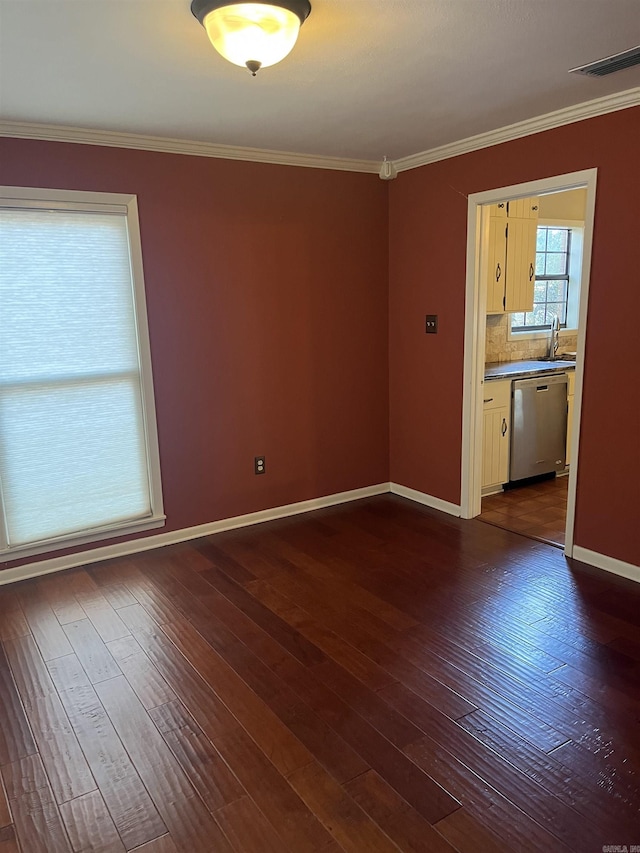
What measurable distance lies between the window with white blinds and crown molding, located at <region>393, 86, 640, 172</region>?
1.89 meters

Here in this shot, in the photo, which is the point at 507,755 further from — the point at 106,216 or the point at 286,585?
the point at 106,216

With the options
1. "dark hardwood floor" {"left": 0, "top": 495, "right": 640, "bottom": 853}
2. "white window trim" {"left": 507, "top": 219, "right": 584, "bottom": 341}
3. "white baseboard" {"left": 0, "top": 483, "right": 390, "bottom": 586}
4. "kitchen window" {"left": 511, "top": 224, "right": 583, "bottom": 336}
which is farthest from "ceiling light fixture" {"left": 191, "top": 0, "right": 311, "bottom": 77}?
"kitchen window" {"left": 511, "top": 224, "right": 583, "bottom": 336}

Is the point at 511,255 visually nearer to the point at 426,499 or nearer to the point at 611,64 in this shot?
the point at 426,499

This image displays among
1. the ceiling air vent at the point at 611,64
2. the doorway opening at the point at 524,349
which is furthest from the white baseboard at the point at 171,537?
the ceiling air vent at the point at 611,64

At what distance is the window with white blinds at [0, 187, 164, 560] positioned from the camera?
3189mm

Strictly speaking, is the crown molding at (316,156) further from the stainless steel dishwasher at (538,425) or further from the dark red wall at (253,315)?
the stainless steel dishwasher at (538,425)

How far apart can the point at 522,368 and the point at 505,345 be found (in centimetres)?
58

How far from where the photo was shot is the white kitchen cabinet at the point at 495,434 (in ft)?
14.5

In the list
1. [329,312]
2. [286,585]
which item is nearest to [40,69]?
[329,312]

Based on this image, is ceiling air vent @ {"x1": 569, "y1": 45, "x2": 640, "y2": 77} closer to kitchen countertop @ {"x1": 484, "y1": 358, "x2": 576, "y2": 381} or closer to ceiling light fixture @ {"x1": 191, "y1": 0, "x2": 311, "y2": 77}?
ceiling light fixture @ {"x1": 191, "y1": 0, "x2": 311, "y2": 77}

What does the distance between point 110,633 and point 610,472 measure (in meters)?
2.65

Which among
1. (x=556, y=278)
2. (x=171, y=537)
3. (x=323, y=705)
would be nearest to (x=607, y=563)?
(x=323, y=705)

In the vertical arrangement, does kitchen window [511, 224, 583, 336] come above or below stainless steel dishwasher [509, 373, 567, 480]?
above

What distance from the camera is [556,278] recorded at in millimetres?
5766
